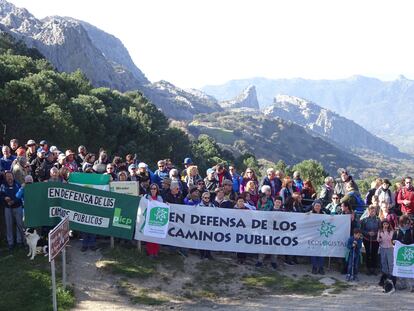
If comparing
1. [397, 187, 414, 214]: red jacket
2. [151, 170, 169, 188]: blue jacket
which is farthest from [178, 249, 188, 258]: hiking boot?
[397, 187, 414, 214]: red jacket

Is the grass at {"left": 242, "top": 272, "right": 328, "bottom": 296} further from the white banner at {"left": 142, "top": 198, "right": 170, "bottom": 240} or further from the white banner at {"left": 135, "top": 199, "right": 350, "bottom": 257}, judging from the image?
the white banner at {"left": 142, "top": 198, "right": 170, "bottom": 240}

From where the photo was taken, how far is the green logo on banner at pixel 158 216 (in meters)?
14.0

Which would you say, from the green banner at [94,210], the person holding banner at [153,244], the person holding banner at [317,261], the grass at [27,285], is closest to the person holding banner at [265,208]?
the person holding banner at [317,261]

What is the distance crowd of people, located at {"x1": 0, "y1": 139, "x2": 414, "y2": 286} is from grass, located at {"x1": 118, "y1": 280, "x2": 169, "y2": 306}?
1661mm

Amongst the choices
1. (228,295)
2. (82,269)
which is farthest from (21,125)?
(228,295)

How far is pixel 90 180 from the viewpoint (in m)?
14.4

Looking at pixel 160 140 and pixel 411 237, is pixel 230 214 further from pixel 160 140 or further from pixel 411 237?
pixel 160 140

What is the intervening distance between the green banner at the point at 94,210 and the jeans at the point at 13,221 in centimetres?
83

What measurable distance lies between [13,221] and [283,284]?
767 centimetres

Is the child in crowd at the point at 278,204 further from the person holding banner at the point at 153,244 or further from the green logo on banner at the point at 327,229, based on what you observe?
the person holding banner at the point at 153,244

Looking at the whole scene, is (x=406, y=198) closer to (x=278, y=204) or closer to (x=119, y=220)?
(x=278, y=204)

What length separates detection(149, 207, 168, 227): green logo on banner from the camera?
13992mm

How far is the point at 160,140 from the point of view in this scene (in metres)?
64.9

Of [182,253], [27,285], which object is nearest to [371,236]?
[182,253]
